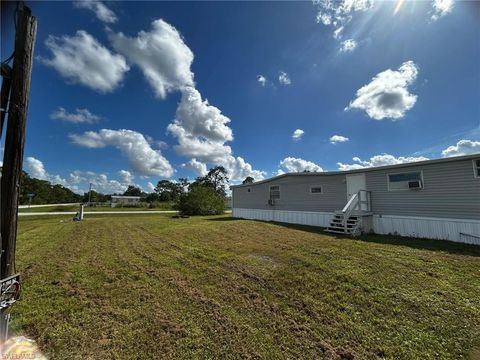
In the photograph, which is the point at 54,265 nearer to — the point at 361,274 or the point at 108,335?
the point at 108,335

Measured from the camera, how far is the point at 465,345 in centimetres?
260

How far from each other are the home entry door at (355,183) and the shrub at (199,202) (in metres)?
16.2

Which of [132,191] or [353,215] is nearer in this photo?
[353,215]

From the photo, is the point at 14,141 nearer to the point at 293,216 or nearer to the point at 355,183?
the point at 355,183

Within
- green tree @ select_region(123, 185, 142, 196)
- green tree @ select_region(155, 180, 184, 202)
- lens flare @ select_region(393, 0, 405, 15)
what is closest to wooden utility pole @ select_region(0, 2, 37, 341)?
lens flare @ select_region(393, 0, 405, 15)

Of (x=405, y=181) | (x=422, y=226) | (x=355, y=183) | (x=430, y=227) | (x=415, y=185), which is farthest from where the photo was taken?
(x=355, y=183)

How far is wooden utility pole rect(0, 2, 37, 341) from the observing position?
7.62 ft

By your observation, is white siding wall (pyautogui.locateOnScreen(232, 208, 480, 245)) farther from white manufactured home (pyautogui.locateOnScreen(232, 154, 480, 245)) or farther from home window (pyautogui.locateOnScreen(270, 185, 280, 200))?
home window (pyautogui.locateOnScreen(270, 185, 280, 200))

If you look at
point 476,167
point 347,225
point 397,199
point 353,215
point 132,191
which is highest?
point 132,191

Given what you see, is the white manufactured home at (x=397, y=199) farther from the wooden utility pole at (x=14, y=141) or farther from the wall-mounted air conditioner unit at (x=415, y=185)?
the wooden utility pole at (x=14, y=141)

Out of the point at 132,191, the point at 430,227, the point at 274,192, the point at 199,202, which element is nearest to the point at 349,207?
the point at 430,227

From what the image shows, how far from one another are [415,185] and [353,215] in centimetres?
266

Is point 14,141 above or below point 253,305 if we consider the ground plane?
above

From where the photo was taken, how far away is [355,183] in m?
11.5
